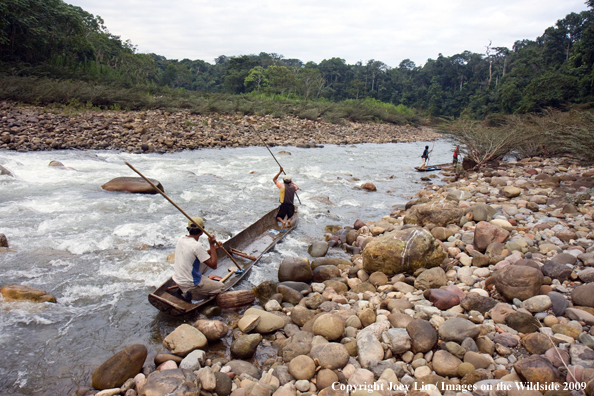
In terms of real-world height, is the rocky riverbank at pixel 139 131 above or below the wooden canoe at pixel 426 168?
above

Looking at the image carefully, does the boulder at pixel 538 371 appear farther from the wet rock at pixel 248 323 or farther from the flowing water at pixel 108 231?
the flowing water at pixel 108 231

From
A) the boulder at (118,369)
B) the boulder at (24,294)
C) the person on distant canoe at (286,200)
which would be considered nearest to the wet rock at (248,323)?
the boulder at (118,369)

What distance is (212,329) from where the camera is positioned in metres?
4.20

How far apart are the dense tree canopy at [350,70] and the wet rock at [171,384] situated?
79.8 ft

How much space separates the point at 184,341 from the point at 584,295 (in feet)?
13.8

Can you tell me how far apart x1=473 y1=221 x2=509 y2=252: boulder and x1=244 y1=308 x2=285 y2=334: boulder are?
11.0ft

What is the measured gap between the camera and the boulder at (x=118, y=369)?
11.1ft

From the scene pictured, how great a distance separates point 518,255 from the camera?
4.93 meters

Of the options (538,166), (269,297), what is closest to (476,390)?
(269,297)

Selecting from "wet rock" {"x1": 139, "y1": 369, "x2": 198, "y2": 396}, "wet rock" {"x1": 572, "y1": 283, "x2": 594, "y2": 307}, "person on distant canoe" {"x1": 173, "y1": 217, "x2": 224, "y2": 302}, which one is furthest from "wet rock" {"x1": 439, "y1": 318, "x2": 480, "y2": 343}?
"person on distant canoe" {"x1": 173, "y1": 217, "x2": 224, "y2": 302}

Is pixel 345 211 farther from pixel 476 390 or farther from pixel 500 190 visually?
pixel 476 390

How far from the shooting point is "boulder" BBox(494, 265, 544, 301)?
3.90 meters

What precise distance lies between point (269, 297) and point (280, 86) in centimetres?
4712

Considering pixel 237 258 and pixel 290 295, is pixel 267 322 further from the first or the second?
pixel 237 258
